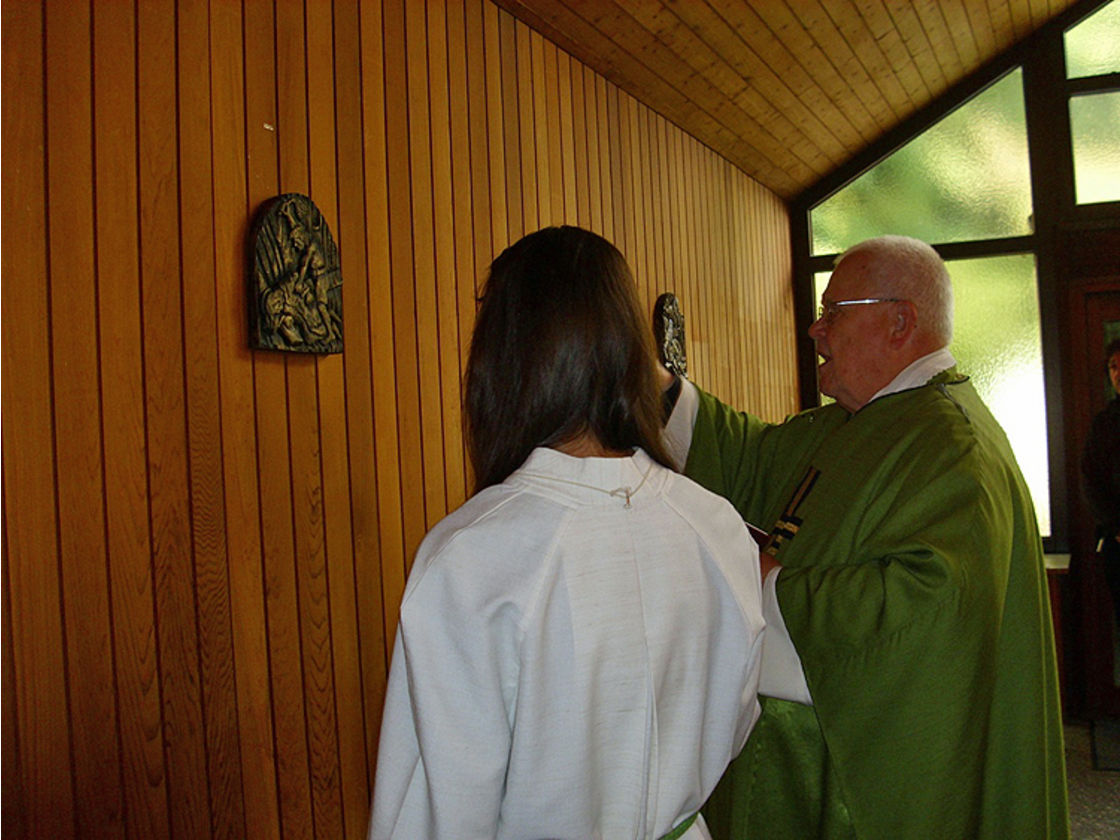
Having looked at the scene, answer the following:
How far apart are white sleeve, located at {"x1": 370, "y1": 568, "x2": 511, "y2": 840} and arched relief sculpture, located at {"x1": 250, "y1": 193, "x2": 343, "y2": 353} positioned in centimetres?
111

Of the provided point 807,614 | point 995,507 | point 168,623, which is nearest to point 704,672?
point 807,614

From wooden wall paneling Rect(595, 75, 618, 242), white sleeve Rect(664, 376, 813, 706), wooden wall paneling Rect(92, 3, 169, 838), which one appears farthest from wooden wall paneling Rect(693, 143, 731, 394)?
wooden wall paneling Rect(92, 3, 169, 838)

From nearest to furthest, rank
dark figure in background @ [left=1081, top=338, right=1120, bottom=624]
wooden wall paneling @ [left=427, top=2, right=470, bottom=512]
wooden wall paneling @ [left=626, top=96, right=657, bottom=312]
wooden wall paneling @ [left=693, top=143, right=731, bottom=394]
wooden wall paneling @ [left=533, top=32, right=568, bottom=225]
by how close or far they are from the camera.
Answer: wooden wall paneling @ [left=427, top=2, right=470, bottom=512], wooden wall paneling @ [left=533, top=32, right=568, bottom=225], wooden wall paneling @ [left=626, top=96, right=657, bottom=312], dark figure in background @ [left=1081, top=338, right=1120, bottom=624], wooden wall paneling @ [left=693, top=143, right=731, bottom=394]

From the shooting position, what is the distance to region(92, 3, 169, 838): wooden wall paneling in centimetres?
160

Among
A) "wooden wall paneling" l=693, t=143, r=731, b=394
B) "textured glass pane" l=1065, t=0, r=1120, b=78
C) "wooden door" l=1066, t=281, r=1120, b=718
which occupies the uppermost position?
"textured glass pane" l=1065, t=0, r=1120, b=78

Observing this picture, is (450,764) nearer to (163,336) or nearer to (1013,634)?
(163,336)

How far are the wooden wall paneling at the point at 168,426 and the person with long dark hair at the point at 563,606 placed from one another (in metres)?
0.81

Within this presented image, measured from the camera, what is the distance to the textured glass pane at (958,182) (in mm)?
5801

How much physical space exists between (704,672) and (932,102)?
18.8 feet

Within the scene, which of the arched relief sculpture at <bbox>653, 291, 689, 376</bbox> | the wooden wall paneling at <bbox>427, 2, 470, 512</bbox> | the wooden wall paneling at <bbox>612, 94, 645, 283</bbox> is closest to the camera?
the wooden wall paneling at <bbox>427, 2, 470, 512</bbox>

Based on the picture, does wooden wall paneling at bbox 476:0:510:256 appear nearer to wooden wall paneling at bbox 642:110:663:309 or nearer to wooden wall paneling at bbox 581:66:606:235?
wooden wall paneling at bbox 581:66:606:235

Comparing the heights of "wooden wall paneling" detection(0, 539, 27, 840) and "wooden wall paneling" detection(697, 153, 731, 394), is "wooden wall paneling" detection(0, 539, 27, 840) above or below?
below

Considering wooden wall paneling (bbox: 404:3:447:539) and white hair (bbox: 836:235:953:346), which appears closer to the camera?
white hair (bbox: 836:235:953:346)

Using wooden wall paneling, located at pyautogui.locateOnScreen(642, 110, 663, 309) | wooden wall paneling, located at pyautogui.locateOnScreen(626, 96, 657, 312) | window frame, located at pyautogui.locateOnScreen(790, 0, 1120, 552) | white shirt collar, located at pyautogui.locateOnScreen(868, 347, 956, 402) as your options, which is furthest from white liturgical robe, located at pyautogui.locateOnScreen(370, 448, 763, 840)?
window frame, located at pyautogui.locateOnScreen(790, 0, 1120, 552)
